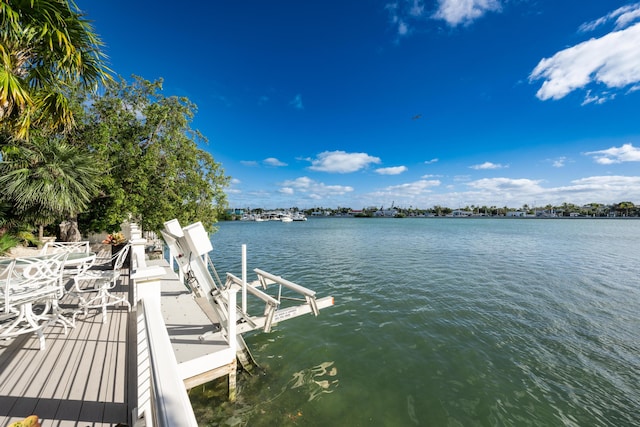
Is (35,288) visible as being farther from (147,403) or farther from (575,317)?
(575,317)

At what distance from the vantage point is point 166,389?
116cm

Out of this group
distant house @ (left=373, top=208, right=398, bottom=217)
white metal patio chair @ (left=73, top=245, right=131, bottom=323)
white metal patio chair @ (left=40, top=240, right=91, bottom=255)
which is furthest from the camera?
distant house @ (left=373, top=208, right=398, bottom=217)

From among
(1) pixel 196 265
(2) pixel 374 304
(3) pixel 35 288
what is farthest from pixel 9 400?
(2) pixel 374 304

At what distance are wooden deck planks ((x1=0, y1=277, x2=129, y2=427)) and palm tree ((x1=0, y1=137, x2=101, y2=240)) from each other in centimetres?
648

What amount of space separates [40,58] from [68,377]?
263 inches

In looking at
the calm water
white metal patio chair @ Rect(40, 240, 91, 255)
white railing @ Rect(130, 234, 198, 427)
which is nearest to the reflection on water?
the calm water

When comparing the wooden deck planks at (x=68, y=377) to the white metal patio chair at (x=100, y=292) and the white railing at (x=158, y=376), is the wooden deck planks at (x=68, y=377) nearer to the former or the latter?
the white metal patio chair at (x=100, y=292)

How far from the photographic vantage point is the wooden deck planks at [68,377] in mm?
2451

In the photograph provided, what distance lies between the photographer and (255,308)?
833cm

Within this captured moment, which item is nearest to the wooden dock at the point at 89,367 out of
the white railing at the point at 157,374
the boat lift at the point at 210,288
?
the boat lift at the point at 210,288

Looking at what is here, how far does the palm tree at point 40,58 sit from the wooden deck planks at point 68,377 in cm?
406

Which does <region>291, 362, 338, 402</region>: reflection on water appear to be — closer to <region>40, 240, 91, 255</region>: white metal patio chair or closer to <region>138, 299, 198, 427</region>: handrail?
<region>138, 299, 198, 427</region>: handrail

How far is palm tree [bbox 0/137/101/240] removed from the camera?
793 centimetres

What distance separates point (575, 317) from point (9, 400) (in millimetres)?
12995
